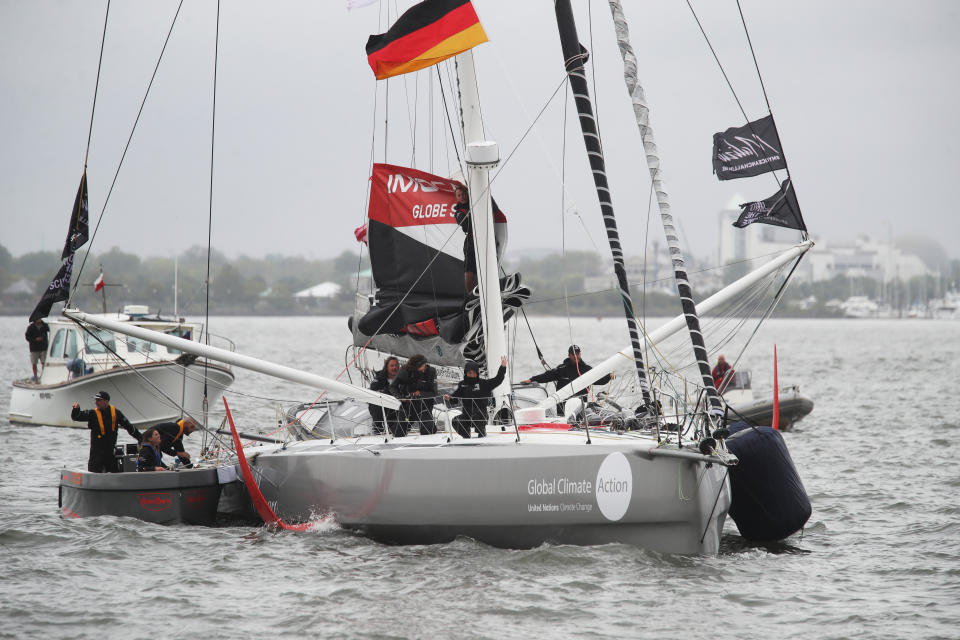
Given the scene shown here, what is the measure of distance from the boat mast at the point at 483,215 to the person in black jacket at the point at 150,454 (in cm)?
434

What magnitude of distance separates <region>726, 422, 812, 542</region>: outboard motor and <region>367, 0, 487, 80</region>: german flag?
5.02m

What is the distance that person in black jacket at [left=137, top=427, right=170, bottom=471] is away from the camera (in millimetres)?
13211

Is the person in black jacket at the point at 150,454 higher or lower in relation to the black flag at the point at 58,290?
lower

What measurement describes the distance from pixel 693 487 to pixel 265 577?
4033 mm

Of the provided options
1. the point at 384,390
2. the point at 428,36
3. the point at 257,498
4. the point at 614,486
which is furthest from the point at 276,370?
the point at 614,486

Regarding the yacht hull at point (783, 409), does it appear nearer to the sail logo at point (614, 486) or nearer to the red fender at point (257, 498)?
the red fender at point (257, 498)

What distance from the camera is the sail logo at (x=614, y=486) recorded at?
974cm

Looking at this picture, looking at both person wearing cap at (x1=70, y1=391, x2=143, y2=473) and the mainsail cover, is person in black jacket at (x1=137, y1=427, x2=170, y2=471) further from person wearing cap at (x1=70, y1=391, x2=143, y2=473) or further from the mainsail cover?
the mainsail cover

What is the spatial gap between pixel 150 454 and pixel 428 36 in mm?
6079

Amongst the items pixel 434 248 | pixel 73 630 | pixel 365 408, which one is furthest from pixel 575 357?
pixel 73 630

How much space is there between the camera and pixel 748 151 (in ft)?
36.7

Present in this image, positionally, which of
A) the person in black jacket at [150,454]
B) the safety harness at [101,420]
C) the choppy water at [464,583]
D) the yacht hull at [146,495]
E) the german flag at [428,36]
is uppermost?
the german flag at [428,36]

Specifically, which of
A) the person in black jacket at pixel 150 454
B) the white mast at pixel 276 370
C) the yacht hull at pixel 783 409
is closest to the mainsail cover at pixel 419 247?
the white mast at pixel 276 370

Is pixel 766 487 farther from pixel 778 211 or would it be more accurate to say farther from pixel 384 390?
pixel 384 390
